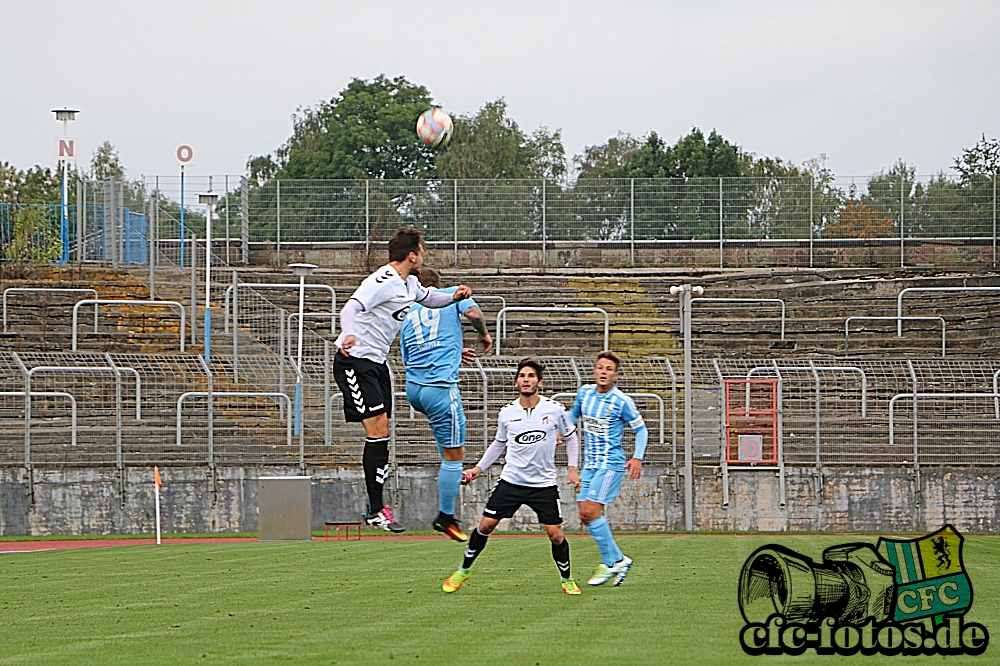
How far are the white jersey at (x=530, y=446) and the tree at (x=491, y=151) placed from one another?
5022cm

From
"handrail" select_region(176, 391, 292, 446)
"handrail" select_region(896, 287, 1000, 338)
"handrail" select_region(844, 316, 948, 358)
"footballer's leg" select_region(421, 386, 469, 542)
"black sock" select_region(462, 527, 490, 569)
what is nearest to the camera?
"footballer's leg" select_region(421, 386, 469, 542)

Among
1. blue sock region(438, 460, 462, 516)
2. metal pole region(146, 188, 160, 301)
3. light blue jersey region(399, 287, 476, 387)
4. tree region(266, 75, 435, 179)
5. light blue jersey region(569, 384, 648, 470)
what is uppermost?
tree region(266, 75, 435, 179)

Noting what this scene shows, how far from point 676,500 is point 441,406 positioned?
1476 cm

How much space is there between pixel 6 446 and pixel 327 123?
4290 centimetres

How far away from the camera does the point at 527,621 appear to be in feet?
31.5

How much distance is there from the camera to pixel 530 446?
11523mm

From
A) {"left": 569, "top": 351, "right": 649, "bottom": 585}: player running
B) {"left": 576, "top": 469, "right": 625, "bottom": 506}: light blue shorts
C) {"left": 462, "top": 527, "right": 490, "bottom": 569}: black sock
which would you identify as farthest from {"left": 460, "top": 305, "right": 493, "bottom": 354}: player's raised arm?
{"left": 576, "top": 469, "right": 625, "bottom": 506}: light blue shorts

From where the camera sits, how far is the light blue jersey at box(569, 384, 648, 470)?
1261 centimetres

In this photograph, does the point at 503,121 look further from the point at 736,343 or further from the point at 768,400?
the point at 768,400

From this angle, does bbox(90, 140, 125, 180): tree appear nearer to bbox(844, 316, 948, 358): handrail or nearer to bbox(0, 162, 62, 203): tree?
bbox(0, 162, 62, 203): tree

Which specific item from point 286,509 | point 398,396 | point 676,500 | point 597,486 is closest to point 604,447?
point 597,486

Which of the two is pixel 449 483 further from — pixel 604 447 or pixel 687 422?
pixel 687 422

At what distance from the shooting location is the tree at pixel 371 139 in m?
59.8

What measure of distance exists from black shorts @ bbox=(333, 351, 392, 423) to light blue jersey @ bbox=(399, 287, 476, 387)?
33 cm
